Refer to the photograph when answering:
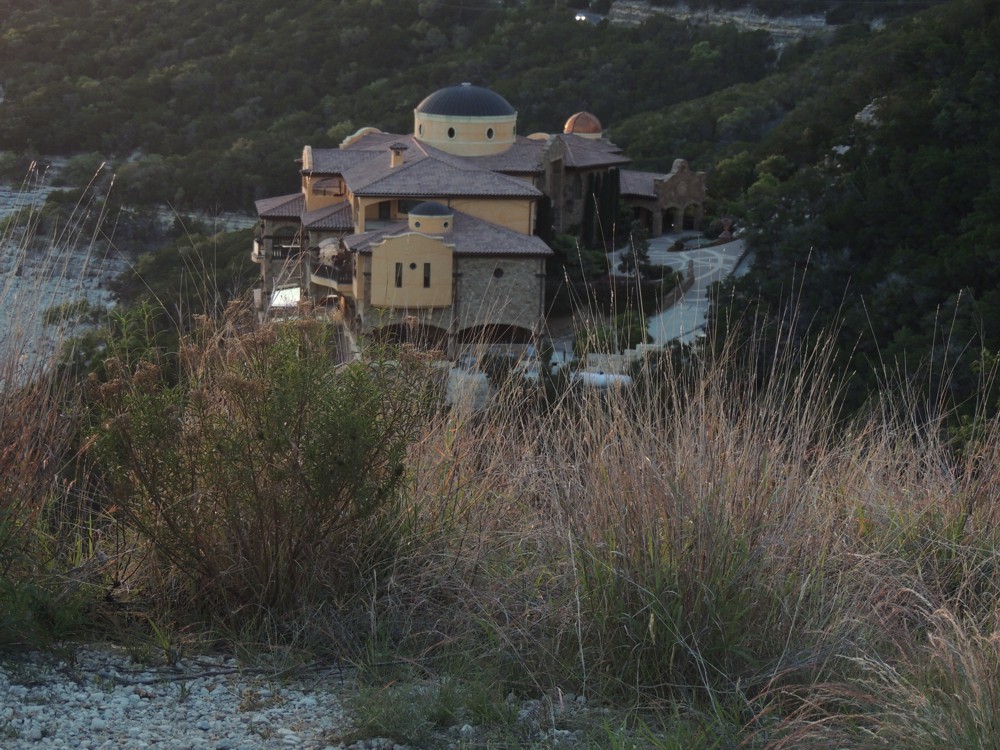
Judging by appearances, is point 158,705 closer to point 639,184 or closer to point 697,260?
point 697,260

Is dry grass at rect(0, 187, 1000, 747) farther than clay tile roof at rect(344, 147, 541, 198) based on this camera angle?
No

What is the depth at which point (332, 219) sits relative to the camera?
25406mm

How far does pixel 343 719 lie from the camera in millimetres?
3117

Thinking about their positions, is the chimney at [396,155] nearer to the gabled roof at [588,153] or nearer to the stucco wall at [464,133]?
the stucco wall at [464,133]

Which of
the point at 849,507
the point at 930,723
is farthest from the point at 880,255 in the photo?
the point at 930,723

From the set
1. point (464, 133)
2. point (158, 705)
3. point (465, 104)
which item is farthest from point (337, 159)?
point (158, 705)

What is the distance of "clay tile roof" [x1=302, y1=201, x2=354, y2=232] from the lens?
82.2ft

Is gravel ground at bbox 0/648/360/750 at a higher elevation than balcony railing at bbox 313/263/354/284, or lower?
higher

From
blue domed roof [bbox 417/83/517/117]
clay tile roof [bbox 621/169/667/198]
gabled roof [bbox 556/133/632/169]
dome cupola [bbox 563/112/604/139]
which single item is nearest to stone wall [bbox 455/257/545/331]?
blue domed roof [bbox 417/83/517/117]

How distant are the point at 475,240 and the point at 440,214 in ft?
2.73

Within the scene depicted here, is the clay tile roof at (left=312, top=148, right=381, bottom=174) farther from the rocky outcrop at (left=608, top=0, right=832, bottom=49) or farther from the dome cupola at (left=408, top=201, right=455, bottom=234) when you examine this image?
the rocky outcrop at (left=608, top=0, right=832, bottom=49)

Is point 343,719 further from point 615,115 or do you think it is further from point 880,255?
point 615,115

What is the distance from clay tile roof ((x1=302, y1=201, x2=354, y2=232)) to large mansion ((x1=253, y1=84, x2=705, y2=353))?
0.08 feet

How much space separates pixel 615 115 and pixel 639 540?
45.6 metres
